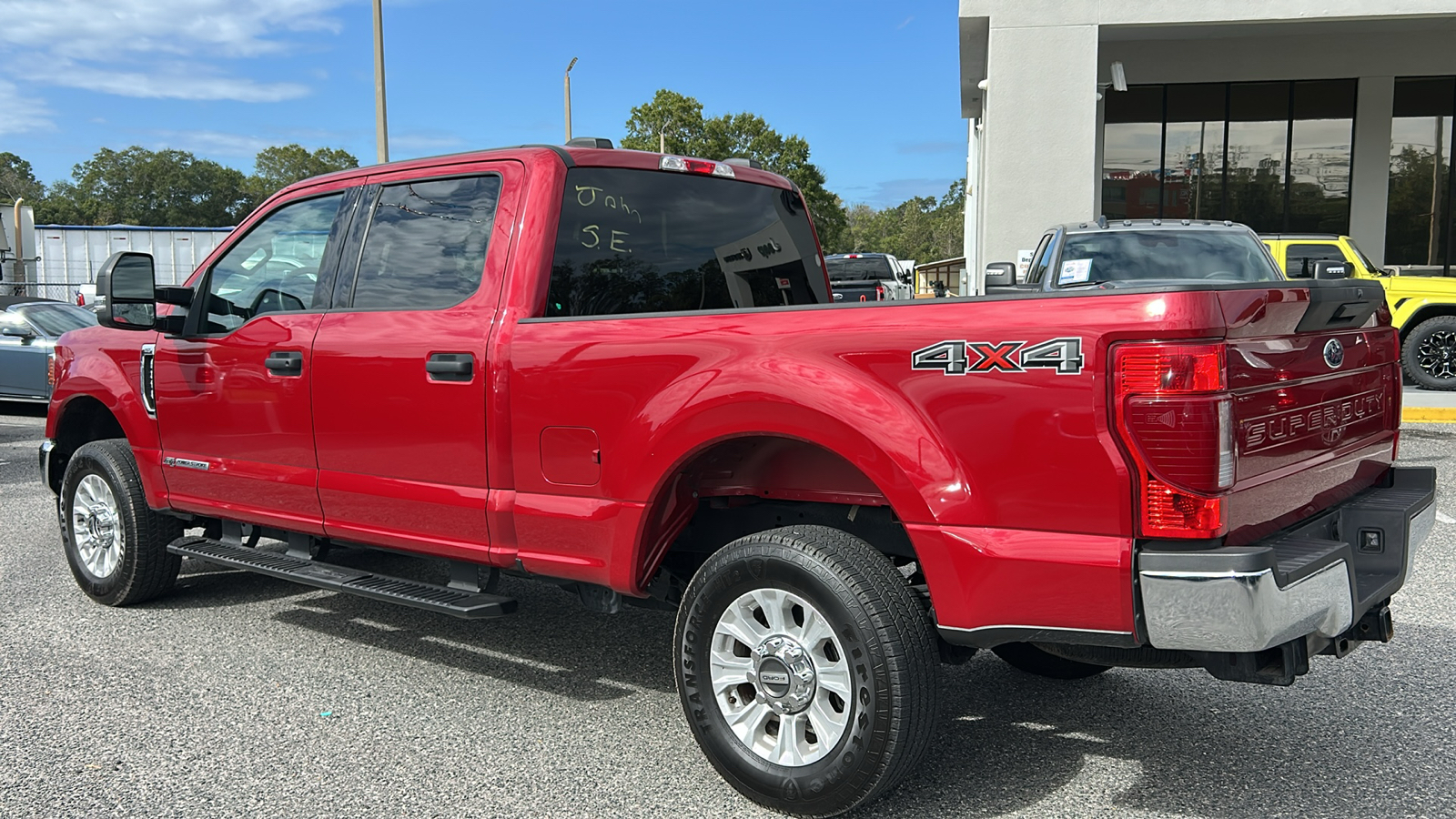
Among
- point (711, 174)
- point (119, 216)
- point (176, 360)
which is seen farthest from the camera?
point (119, 216)

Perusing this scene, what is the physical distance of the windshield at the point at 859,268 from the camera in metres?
19.6

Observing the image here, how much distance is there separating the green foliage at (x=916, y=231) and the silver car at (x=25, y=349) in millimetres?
102745

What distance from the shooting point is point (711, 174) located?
186 inches

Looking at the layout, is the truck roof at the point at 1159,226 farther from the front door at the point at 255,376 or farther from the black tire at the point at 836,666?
the black tire at the point at 836,666

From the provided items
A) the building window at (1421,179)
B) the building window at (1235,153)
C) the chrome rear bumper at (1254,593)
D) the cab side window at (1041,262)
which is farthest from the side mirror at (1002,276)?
the building window at (1421,179)

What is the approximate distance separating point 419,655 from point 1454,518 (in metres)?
6.28

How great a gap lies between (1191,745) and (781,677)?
1.50m

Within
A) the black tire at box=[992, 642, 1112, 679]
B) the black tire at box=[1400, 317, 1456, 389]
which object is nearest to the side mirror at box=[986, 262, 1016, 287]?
the black tire at box=[992, 642, 1112, 679]

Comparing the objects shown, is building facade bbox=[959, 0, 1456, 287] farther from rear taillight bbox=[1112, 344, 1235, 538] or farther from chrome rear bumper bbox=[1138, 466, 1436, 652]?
rear taillight bbox=[1112, 344, 1235, 538]

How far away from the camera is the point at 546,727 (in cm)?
405

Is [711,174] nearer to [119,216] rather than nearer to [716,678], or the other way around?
[716,678]

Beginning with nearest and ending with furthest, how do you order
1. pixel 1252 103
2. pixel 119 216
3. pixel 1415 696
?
pixel 1415 696 < pixel 1252 103 < pixel 119 216

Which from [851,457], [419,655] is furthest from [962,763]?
[419,655]

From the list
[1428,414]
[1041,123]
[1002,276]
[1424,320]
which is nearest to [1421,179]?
[1424,320]
